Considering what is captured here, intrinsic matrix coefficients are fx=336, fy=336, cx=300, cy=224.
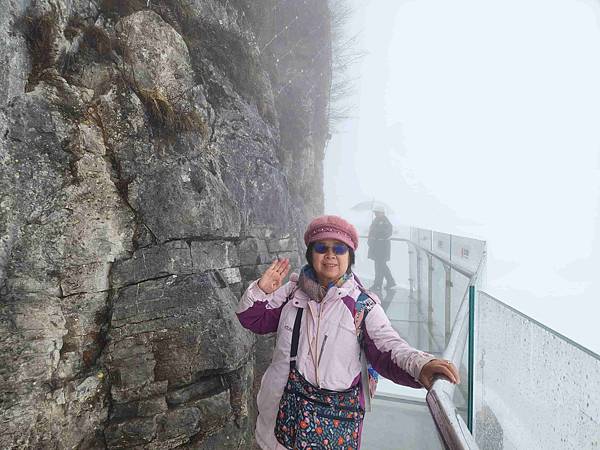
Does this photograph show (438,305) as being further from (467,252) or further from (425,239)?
(425,239)

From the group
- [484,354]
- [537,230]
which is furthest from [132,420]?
[537,230]

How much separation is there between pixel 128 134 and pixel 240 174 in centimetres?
160

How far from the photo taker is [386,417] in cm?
410

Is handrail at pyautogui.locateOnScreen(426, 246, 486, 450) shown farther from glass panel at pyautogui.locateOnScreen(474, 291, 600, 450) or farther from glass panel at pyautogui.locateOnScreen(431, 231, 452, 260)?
glass panel at pyautogui.locateOnScreen(431, 231, 452, 260)

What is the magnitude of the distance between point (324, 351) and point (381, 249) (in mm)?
7249

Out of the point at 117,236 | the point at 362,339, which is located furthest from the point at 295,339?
the point at 117,236

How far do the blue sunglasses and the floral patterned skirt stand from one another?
0.74m

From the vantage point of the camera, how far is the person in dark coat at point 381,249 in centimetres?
887

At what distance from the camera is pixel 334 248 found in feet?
6.91

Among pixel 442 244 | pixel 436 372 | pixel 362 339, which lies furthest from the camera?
pixel 442 244

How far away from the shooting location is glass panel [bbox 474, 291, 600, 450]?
1.72 m

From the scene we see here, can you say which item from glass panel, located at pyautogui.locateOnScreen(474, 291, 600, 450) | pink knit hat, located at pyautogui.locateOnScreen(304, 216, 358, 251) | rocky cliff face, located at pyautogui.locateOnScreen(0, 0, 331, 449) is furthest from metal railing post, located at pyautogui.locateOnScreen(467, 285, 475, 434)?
rocky cliff face, located at pyautogui.locateOnScreen(0, 0, 331, 449)

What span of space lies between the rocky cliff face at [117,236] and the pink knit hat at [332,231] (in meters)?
1.96

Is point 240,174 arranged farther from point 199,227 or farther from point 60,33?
point 60,33
